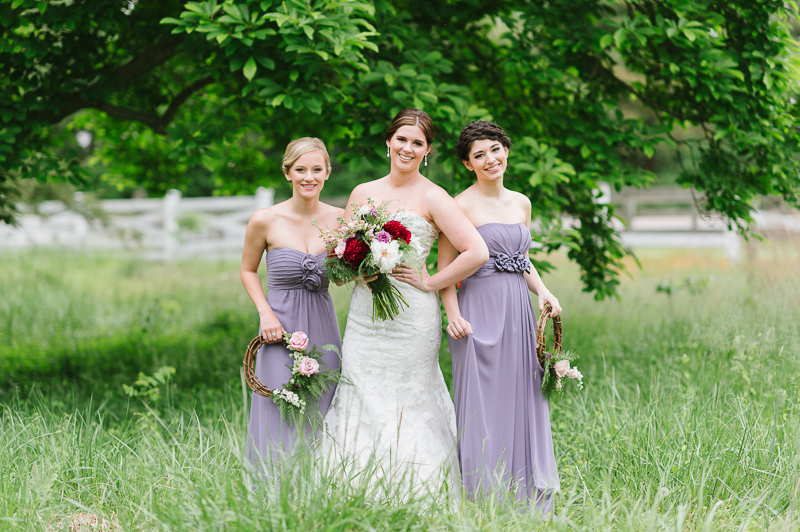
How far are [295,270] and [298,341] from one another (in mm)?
395

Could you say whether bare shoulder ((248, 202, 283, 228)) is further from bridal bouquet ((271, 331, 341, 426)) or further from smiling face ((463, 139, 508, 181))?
smiling face ((463, 139, 508, 181))

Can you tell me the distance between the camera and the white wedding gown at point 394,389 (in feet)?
10.3

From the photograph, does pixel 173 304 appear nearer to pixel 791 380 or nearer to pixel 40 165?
pixel 40 165

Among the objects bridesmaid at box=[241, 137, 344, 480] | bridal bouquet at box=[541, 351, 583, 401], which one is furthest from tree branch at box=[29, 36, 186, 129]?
bridal bouquet at box=[541, 351, 583, 401]

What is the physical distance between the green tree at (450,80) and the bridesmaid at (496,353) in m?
0.88

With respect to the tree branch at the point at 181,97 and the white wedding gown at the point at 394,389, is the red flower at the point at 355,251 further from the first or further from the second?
the tree branch at the point at 181,97

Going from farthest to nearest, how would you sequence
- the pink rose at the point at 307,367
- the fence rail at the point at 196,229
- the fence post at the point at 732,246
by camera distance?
the fence rail at the point at 196,229 → the fence post at the point at 732,246 → the pink rose at the point at 307,367

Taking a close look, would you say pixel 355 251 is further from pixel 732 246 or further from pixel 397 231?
pixel 732 246

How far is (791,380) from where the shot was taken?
3.98 metres

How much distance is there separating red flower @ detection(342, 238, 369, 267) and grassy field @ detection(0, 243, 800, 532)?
791 mm

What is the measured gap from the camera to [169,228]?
16.5 m

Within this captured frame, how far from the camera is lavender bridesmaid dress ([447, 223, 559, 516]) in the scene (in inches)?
122

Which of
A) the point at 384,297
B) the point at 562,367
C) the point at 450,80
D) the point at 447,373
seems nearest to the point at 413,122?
the point at 384,297

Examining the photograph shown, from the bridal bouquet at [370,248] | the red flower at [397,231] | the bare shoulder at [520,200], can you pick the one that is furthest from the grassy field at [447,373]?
the bare shoulder at [520,200]
